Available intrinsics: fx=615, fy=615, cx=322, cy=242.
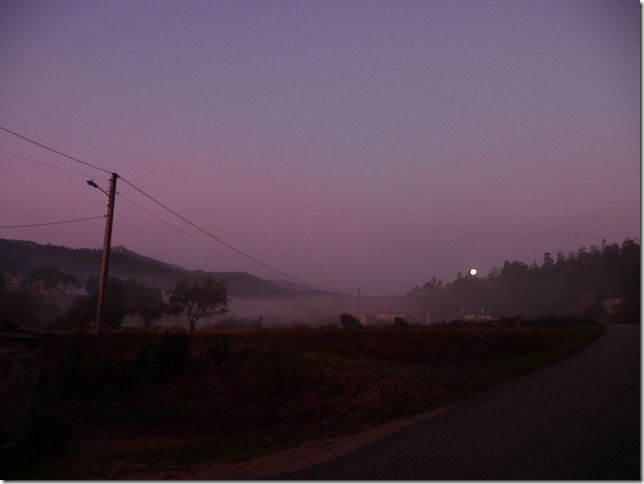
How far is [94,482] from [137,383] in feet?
52.5

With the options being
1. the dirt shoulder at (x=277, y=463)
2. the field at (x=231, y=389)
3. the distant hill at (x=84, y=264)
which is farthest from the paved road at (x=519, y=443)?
the distant hill at (x=84, y=264)

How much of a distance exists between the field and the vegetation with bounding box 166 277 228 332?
22.2m

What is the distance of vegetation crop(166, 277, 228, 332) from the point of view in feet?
185

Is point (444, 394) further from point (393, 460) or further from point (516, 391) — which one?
point (393, 460)

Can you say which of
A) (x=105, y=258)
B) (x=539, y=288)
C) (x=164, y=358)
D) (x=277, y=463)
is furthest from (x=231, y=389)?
(x=539, y=288)

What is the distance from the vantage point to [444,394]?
1712 centimetres

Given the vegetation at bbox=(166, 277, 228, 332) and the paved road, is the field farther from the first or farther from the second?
the vegetation at bbox=(166, 277, 228, 332)

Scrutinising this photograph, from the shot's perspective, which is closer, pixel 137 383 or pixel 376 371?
pixel 376 371

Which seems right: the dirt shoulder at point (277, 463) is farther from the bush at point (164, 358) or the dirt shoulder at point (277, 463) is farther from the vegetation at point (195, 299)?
the vegetation at point (195, 299)

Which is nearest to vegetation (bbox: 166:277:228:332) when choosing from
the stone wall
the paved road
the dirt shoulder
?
the stone wall

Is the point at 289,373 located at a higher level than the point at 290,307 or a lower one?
lower

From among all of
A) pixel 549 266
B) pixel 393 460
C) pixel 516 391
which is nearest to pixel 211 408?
pixel 516 391

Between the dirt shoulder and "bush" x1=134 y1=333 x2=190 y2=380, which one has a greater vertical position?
"bush" x1=134 y1=333 x2=190 y2=380

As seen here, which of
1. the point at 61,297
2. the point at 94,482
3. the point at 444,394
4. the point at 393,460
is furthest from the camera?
the point at 61,297
